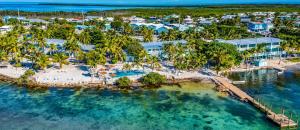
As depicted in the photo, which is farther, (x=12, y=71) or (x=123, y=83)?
(x=12, y=71)

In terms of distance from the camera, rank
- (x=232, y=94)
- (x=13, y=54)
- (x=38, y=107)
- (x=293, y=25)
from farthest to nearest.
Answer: (x=293, y=25)
(x=13, y=54)
(x=232, y=94)
(x=38, y=107)

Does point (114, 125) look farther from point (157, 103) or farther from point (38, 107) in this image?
point (38, 107)

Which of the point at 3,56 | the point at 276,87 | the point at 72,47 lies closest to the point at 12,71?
the point at 3,56

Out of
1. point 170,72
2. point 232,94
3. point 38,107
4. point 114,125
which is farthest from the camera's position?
point 170,72

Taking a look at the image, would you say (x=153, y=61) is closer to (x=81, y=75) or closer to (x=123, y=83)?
(x=123, y=83)

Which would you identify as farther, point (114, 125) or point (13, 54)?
point (13, 54)

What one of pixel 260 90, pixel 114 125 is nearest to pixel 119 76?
pixel 114 125
